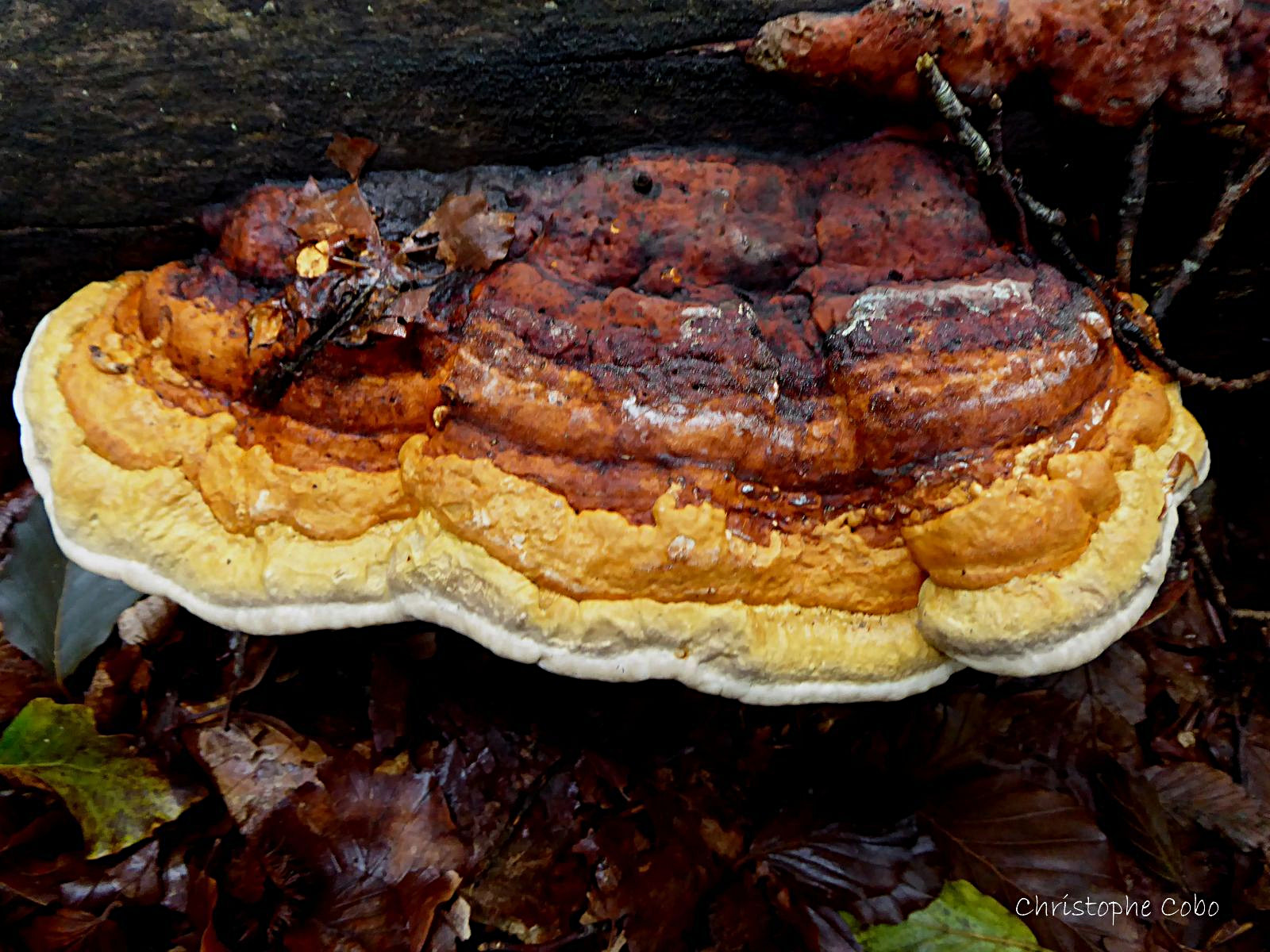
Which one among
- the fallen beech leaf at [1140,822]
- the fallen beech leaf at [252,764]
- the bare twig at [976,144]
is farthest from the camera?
the fallen beech leaf at [1140,822]

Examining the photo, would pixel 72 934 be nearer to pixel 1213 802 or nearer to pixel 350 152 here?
pixel 350 152

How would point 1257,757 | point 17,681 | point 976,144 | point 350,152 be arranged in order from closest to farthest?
point 976,144 < point 350,152 < point 17,681 < point 1257,757

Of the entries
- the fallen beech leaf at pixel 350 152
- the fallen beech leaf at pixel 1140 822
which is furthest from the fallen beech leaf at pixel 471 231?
the fallen beech leaf at pixel 1140 822

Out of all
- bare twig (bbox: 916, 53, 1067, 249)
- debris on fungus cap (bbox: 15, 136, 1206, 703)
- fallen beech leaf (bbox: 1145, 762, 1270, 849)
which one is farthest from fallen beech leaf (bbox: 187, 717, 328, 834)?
fallen beech leaf (bbox: 1145, 762, 1270, 849)

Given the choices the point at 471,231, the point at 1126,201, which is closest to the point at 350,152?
the point at 471,231

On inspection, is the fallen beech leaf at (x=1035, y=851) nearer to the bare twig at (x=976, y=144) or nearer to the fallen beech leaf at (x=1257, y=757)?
the fallen beech leaf at (x=1257, y=757)

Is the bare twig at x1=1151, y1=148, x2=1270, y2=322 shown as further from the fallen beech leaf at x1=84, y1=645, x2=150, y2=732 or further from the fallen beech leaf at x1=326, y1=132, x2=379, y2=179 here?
the fallen beech leaf at x1=84, y1=645, x2=150, y2=732
